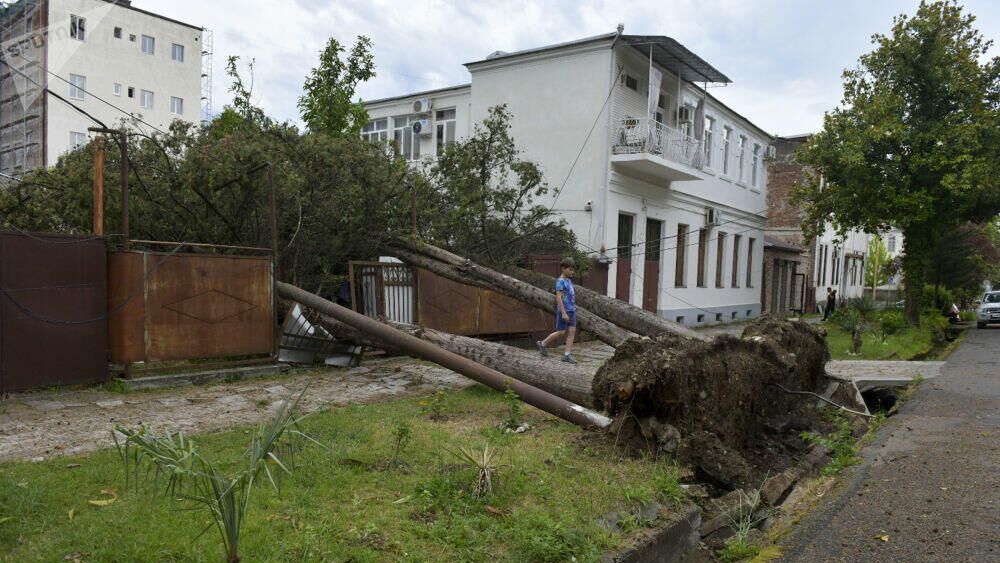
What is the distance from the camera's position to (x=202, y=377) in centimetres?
834

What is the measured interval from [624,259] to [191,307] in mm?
12602

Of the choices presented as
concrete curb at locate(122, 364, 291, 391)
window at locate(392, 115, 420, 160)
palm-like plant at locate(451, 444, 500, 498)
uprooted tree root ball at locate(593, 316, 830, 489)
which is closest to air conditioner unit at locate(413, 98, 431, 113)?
window at locate(392, 115, 420, 160)

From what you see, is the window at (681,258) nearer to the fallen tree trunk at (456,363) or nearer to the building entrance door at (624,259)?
the building entrance door at (624,259)

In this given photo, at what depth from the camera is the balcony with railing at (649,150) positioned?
17094 mm

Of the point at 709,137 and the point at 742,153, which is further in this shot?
the point at 742,153

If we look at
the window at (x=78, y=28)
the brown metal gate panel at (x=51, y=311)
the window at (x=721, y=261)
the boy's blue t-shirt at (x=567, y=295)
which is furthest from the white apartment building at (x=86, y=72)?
the window at (x=721, y=261)

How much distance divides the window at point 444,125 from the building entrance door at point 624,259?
6909 mm

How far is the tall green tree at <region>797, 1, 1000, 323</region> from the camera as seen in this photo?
18.6 metres

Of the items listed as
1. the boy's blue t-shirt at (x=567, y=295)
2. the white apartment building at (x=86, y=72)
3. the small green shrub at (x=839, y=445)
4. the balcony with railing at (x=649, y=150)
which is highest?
the white apartment building at (x=86, y=72)

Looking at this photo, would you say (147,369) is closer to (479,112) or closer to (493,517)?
(493,517)

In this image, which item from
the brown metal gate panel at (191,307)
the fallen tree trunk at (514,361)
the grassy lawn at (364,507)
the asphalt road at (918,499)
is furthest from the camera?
the brown metal gate panel at (191,307)

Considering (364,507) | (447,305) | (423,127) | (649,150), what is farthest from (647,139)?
(364,507)

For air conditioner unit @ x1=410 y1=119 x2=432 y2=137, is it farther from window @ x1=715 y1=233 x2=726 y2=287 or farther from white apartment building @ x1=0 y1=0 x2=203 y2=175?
white apartment building @ x1=0 y1=0 x2=203 y2=175

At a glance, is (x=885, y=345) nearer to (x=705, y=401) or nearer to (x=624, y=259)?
(x=624, y=259)
